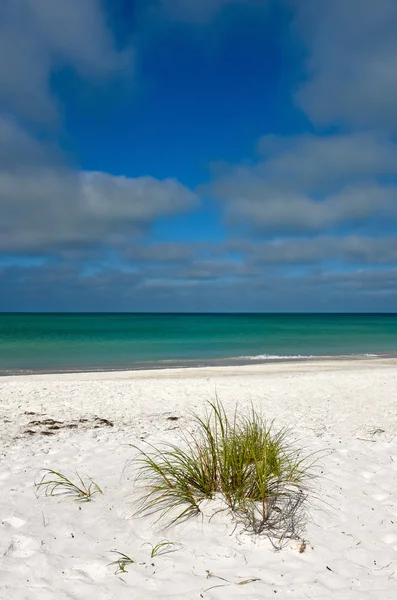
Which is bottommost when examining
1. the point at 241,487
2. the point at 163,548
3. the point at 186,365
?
the point at 186,365

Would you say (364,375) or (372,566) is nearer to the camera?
(372,566)

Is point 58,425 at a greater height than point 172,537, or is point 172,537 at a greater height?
point 172,537

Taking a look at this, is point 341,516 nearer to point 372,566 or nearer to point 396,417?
point 372,566

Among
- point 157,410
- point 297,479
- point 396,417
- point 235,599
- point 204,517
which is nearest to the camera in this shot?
point 235,599

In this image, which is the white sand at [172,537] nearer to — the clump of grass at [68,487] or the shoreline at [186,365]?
the clump of grass at [68,487]

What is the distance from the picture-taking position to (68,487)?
499 cm

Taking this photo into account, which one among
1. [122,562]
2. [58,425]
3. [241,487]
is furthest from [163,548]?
[58,425]

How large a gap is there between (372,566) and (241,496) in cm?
136

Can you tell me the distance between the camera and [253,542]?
3859 millimetres

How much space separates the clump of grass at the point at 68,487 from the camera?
4.77 meters

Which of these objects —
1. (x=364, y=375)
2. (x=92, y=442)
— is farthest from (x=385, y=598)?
(x=364, y=375)

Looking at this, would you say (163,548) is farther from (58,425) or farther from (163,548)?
(58,425)

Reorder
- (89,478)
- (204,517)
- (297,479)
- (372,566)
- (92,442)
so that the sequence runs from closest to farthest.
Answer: (372,566) < (204,517) < (297,479) < (89,478) < (92,442)

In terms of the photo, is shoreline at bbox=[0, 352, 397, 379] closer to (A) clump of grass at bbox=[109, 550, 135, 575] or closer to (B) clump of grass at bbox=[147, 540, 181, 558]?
(B) clump of grass at bbox=[147, 540, 181, 558]
